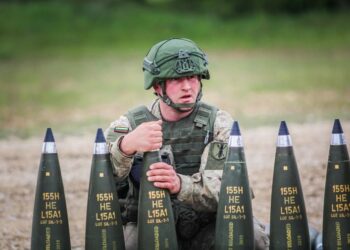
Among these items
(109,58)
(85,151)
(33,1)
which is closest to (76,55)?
(109,58)

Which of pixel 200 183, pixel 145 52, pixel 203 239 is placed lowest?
pixel 203 239

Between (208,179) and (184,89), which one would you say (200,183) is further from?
(184,89)

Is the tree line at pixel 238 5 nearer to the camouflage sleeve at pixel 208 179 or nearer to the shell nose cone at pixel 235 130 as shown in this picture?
the camouflage sleeve at pixel 208 179

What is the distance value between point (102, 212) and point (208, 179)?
26.7 inches

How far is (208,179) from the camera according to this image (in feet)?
20.7

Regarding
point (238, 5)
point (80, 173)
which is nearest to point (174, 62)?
point (80, 173)

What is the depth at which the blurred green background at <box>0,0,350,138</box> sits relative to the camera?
17.0 metres

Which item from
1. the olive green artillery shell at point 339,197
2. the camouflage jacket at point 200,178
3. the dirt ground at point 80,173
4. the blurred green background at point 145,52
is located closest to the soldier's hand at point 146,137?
the camouflage jacket at point 200,178

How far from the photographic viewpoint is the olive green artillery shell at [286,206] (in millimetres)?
6148

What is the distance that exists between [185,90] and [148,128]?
546 mm

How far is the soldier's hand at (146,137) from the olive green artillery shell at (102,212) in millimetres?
179

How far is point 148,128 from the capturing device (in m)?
6.08

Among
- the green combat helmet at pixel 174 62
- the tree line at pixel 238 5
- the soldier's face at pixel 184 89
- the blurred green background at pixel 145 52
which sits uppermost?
the tree line at pixel 238 5

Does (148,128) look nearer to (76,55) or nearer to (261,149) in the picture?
(261,149)
